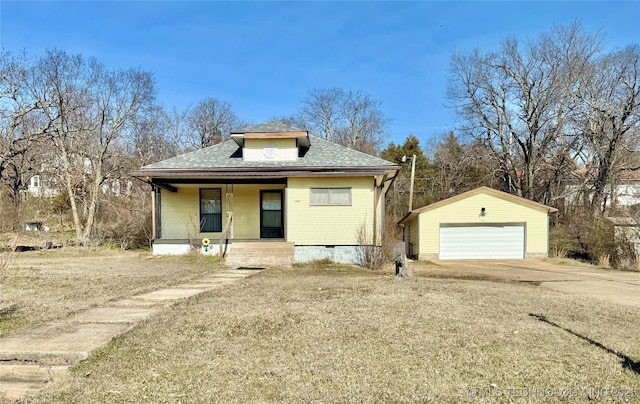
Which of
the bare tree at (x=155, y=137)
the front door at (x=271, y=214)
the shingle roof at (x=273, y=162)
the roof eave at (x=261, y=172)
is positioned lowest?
the front door at (x=271, y=214)

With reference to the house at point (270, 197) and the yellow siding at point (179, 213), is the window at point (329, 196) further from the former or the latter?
the yellow siding at point (179, 213)

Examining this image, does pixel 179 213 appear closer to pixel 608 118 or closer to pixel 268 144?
pixel 268 144

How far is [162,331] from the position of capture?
477 cm

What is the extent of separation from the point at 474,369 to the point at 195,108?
43.3m

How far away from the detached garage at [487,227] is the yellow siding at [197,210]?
9343mm

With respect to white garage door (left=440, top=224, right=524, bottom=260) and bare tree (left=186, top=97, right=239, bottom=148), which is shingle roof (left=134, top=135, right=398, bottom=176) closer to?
white garage door (left=440, top=224, right=524, bottom=260)

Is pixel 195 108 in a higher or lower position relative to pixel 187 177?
higher

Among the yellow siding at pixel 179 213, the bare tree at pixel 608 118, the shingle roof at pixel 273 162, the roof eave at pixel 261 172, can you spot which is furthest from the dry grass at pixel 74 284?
the bare tree at pixel 608 118

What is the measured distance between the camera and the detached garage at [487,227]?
20.6 metres

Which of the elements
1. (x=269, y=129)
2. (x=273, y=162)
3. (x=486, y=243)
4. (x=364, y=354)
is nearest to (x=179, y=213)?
(x=273, y=162)

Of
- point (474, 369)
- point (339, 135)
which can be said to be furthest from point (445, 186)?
point (474, 369)

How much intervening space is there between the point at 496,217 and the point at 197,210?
15.1 m

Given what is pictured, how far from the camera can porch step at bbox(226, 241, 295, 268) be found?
40.0 ft

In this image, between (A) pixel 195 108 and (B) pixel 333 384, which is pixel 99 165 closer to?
(A) pixel 195 108
